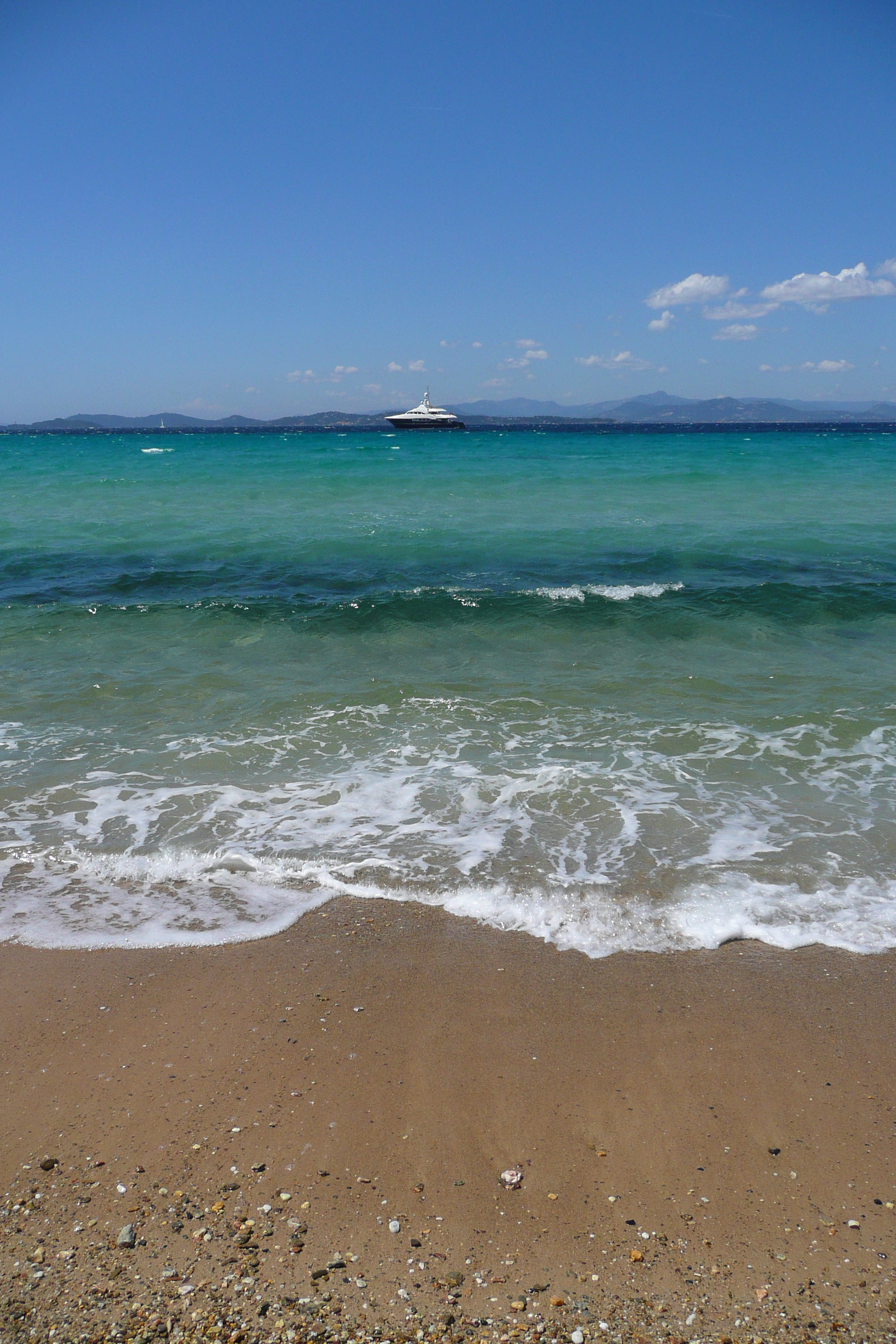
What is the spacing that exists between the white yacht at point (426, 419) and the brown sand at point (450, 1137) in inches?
4012

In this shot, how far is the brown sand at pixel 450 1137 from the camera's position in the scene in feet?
8.31

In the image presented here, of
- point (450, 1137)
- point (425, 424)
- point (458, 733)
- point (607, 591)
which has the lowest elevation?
point (450, 1137)

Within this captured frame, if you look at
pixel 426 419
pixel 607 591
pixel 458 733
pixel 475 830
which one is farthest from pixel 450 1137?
pixel 426 419

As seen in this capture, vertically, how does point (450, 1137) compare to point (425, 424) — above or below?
below

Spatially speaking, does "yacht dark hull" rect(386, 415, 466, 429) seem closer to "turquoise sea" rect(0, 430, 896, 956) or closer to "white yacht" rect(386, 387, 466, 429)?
"white yacht" rect(386, 387, 466, 429)

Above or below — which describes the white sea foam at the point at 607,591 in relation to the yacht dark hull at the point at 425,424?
below

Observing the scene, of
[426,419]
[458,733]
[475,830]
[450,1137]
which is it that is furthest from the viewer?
[426,419]

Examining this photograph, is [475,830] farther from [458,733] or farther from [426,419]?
[426,419]

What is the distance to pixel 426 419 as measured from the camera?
100125 millimetres

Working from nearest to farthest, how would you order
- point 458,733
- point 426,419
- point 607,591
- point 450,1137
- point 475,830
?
point 450,1137
point 475,830
point 458,733
point 607,591
point 426,419

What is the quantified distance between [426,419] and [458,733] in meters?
99.1

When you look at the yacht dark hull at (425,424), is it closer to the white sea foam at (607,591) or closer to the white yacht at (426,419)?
the white yacht at (426,419)

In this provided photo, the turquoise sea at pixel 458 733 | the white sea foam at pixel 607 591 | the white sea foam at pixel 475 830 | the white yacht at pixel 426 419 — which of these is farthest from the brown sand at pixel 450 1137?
the white yacht at pixel 426 419

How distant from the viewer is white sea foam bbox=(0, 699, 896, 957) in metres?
4.74
